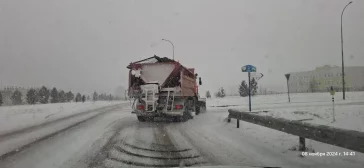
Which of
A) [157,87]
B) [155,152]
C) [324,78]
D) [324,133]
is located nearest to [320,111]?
[157,87]

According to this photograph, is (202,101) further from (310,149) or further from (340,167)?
(340,167)

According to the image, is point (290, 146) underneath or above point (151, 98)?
underneath

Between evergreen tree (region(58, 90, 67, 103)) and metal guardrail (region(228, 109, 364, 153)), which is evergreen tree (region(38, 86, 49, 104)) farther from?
metal guardrail (region(228, 109, 364, 153))

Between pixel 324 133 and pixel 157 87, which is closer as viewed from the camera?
pixel 324 133

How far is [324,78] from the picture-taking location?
348 ft

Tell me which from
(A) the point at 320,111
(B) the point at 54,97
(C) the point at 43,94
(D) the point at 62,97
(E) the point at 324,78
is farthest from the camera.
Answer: (D) the point at 62,97

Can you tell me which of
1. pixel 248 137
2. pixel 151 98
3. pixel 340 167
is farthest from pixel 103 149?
pixel 151 98

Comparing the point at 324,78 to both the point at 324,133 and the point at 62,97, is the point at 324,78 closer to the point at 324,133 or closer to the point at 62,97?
the point at 62,97

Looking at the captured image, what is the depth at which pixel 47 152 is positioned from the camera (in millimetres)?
7414

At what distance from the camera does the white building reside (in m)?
101

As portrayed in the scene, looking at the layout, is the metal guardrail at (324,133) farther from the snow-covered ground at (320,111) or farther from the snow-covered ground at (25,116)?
the snow-covered ground at (25,116)

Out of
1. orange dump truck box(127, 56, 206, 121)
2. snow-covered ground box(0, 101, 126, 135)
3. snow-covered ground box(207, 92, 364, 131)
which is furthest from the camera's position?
orange dump truck box(127, 56, 206, 121)

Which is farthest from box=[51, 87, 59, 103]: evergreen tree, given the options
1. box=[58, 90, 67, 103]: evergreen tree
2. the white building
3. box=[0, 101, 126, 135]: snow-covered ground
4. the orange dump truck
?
the orange dump truck

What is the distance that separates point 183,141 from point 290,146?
9.80 feet
